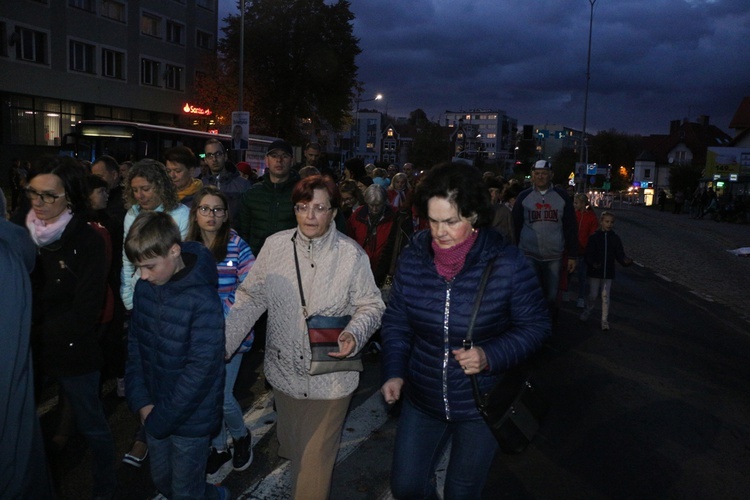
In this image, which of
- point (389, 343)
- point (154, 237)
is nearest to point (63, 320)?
point (154, 237)

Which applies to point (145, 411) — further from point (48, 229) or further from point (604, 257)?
point (604, 257)

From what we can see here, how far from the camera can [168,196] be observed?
16.3ft

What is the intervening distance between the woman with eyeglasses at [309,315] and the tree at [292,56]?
40.0m

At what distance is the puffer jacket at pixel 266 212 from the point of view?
5.88m

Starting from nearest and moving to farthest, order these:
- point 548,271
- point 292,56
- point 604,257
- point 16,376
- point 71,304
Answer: point 16,376 < point 71,304 < point 548,271 < point 604,257 < point 292,56

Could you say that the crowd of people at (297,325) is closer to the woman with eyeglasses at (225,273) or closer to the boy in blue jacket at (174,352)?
the boy in blue jacket at (174,352)

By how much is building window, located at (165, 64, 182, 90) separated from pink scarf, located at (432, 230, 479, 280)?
3982 centimetres

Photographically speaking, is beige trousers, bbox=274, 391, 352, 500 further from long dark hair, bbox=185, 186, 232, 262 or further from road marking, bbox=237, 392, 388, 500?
long dark hair, bbox=185, 186, 232, 262

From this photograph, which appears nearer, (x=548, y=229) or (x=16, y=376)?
(x=16, y=376)

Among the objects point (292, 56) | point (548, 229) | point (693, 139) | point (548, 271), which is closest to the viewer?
point (548, 229)

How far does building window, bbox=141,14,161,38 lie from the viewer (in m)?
37.3

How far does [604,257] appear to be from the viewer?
901 centimetres

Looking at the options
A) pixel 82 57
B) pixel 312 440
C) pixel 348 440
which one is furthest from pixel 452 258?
pixel 82 57

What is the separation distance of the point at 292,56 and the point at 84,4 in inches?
566
